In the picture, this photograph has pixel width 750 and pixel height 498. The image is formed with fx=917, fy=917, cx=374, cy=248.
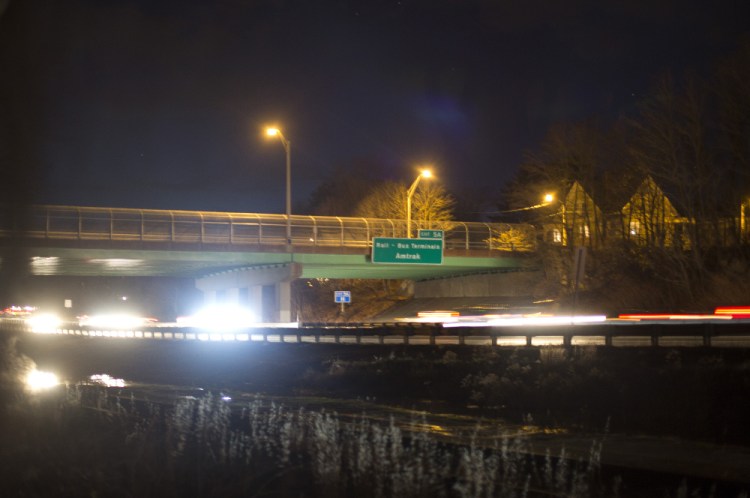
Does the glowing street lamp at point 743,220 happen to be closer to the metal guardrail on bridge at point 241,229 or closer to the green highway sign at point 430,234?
the metal guardrail on bridge at point 241,229

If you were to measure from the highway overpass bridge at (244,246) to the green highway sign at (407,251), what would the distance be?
0.57 metres

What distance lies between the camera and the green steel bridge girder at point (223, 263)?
54750 millimetres

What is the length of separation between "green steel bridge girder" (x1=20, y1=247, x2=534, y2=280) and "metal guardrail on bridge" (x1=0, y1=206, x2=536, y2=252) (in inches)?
32.7

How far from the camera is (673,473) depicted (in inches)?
503

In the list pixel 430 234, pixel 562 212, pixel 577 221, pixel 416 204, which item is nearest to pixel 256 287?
pixel 430 234

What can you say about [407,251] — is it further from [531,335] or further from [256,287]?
[531,335]

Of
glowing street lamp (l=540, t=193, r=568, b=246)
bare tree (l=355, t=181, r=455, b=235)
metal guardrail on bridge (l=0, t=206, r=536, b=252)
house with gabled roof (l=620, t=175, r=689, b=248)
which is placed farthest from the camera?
bare tree (l=355, t=181, r=455, b=235)

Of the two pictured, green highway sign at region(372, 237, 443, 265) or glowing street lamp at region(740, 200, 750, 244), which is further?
green highway sign at region(372, 237, 443, 265)

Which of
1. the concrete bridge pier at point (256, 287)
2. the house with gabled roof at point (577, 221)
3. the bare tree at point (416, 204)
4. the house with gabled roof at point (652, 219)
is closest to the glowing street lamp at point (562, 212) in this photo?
the house with gabled roof at point (577, 221)

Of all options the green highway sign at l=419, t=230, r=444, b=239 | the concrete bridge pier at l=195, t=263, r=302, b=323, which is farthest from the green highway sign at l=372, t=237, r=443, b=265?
the concrete bridge pier at l=195, t=263, r=302, b=323

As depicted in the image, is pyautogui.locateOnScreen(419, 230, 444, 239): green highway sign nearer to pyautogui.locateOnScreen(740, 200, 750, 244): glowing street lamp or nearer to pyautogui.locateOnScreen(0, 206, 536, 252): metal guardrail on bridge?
pyautogui.locateOnScreen(0, 206, 536, 252): metal guardrail on bridge

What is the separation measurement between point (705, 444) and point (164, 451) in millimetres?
9170

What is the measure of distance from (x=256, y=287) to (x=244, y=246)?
30.9 feet

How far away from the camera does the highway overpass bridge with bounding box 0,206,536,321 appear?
174ft
